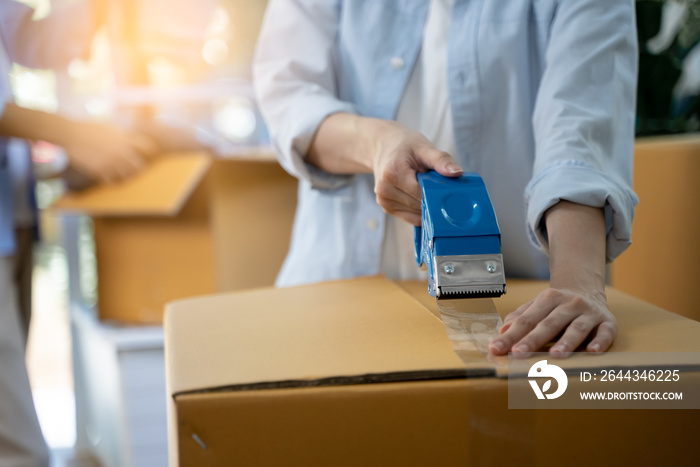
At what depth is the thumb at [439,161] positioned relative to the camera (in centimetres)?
51

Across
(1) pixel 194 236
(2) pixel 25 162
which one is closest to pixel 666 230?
(1) pixel 194 236

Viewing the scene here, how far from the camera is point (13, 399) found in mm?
1112

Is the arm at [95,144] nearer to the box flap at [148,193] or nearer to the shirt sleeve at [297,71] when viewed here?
the box flap at [148,193]

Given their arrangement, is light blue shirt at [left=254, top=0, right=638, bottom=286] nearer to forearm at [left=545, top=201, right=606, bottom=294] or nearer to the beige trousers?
forearm at [left=545, top=201, right=606, bottom=294]

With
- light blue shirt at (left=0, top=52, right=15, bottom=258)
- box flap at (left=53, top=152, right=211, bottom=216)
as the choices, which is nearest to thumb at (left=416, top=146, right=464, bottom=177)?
box flap at (left=53, top=152, right=211, bottom=216)

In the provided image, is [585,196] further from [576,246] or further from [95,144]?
[95,144]

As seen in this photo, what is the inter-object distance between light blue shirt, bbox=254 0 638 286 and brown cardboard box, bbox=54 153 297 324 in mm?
535

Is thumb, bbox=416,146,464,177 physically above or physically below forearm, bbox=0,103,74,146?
above

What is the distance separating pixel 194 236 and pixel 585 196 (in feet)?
3.13

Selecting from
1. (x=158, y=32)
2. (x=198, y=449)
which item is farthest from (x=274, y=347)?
(x=158, y=32)

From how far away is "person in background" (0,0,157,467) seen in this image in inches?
43.9

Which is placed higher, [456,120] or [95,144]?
[456,120]

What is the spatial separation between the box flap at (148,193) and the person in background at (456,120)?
0.50 meters

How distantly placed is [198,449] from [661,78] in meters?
1.05
